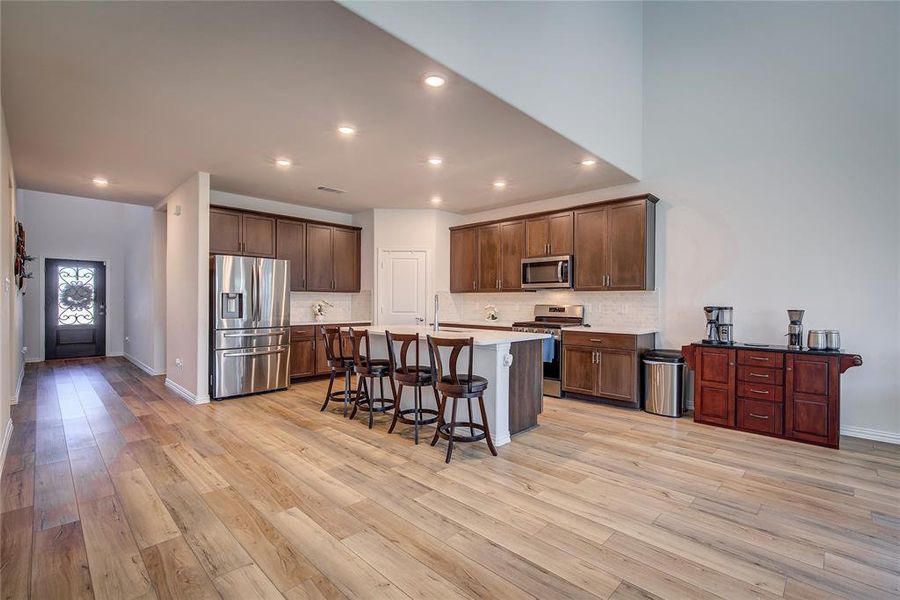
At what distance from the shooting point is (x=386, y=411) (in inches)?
181

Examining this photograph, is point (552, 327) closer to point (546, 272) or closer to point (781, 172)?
point (546, 272)

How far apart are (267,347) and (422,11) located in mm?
4341

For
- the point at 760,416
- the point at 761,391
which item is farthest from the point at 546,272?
the point at 760,416

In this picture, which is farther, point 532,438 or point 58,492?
point 532,438

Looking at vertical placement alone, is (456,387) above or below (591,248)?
below

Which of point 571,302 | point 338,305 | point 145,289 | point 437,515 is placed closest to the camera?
point 437,515

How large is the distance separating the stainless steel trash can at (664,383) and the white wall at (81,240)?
26.0 feet

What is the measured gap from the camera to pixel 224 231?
5.68 m

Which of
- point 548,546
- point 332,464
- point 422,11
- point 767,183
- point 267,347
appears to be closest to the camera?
point 548,546

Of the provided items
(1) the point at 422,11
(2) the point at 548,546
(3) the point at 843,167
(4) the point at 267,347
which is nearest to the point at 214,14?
(1) the point at 422,11

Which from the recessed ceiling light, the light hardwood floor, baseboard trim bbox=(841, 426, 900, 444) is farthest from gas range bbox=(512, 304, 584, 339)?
the recessed ceiling light

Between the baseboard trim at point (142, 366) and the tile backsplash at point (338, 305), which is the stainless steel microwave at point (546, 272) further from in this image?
the baseboard trim at point (142, 366)

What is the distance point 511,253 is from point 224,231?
384cm

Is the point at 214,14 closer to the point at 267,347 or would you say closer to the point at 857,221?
the point at 267,347
